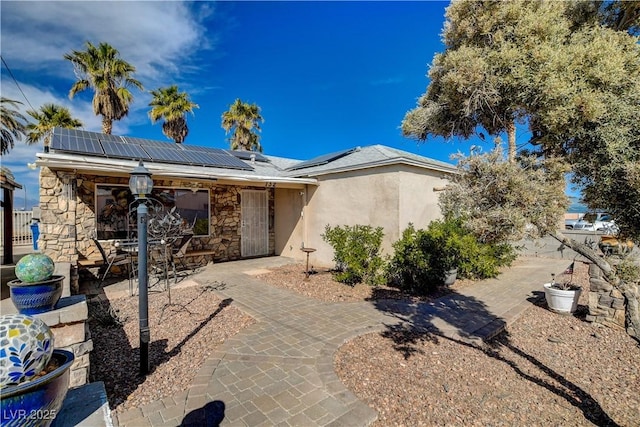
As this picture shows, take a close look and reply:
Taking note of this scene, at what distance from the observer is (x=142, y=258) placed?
3852 millimetres

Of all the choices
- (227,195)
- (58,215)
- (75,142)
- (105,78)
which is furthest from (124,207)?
(105,78)

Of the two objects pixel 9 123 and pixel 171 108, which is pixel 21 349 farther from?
pixel 9 123

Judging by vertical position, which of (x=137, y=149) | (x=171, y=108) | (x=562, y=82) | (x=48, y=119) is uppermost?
(x=171, y=108)

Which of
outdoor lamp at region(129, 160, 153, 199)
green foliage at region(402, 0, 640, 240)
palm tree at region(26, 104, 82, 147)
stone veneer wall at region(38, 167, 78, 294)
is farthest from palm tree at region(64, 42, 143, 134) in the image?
green foliage at region(402, 0, 640, 240)

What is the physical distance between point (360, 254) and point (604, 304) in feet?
15.9

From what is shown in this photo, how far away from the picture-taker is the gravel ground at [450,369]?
3.19 meters

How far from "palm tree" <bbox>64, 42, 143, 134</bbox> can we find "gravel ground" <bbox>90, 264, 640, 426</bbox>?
43.8ft

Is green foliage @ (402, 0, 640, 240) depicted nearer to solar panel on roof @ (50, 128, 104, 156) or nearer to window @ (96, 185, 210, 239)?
window @ (96, 185, 210, 239)

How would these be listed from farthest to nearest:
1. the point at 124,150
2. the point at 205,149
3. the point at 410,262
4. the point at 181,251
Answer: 1. the point at 205,149
2. the point at 124,150
3. the point at 181,251
4. the point at 410,262

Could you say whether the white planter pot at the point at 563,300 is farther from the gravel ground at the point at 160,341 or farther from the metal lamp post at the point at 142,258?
the metal lamp post at the point at 142,258

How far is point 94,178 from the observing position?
8789 millimetres

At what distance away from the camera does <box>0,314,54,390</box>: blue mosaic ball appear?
1.12 metres

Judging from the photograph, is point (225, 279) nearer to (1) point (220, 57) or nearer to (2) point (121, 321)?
(2) point (121, 321)

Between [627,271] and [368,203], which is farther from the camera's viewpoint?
[368,203]
